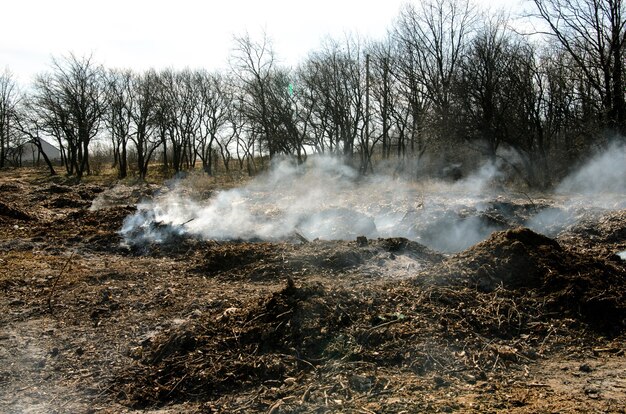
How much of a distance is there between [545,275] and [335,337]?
2.58m

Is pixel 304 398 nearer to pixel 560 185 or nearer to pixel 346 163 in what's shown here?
pixel 560 185

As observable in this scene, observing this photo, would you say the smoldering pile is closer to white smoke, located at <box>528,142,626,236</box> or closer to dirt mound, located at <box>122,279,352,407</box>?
white smoke, located at <box>528,142,626,236</box>

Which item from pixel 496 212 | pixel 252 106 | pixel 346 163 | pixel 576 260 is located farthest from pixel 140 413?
pixel 252 106

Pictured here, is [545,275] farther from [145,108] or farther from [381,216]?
[145,108]

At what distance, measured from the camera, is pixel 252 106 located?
107ft

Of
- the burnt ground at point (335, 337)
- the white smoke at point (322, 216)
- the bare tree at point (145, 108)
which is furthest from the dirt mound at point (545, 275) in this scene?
the bare tree at point (145, 108)

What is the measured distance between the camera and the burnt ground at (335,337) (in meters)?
3.44

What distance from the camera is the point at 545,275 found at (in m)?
5.09

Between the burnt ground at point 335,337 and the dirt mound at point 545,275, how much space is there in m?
0.02

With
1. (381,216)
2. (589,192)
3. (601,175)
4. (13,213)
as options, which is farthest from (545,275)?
→ (13,213)

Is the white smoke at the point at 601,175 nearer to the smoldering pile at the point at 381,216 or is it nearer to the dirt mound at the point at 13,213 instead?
the smoldering pile at the point at 381,216

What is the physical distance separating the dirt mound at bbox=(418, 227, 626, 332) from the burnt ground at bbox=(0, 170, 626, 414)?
0.06 feet

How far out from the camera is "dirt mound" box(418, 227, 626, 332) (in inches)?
181

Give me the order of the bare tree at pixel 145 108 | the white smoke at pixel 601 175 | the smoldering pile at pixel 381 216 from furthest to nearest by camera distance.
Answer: the bare tree at pixel 145 108, the white smoke at pixel 601 175, the smoldering pile at pixel 381 216
